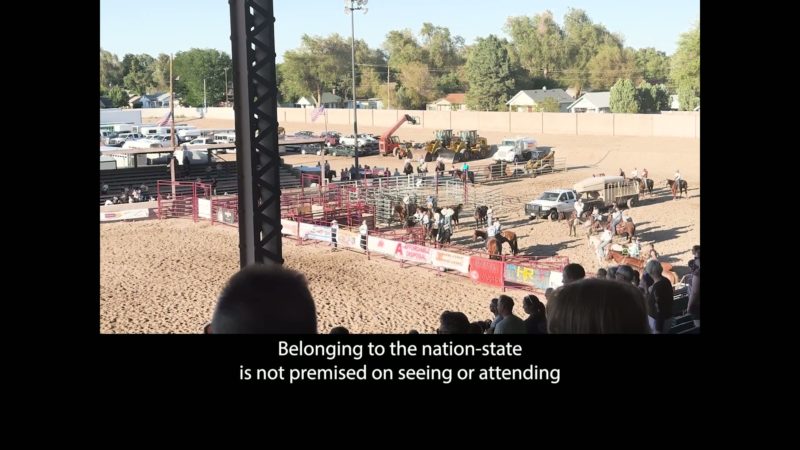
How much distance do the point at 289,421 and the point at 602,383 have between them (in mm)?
725

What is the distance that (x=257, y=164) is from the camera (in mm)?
7543

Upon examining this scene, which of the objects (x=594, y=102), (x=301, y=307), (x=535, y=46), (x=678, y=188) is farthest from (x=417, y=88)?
(x=301, y=307)

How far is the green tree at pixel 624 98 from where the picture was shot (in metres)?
65.3

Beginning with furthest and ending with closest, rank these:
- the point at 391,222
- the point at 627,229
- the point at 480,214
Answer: the point at 391,222, the point at 480,214, the point at 627,229

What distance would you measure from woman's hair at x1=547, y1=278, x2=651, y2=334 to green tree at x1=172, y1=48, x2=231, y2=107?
329 feet

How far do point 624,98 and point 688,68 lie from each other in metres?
9.32

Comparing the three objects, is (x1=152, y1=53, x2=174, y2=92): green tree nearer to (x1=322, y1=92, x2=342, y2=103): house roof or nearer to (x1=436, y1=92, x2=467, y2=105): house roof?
(x1=322, y1=92, x2=342, y2=103): house roof

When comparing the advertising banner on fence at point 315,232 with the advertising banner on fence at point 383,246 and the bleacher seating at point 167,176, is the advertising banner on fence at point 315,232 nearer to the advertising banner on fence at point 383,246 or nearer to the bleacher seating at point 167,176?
the advertising banner on fence at point 383,246

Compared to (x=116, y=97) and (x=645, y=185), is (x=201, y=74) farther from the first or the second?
(x=645, y=185)

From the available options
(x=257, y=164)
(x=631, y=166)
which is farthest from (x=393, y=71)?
(x=257, y=164)

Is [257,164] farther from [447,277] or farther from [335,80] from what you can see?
[335,80]

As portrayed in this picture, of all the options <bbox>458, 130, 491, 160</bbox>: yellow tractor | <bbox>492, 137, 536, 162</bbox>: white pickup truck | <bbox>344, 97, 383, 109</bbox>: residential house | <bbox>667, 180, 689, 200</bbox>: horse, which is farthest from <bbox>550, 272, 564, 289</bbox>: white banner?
<bbox>344, 97, 383, 109</bbox>: residential house

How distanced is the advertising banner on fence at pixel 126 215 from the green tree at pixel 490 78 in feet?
184

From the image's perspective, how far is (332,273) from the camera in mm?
18406
